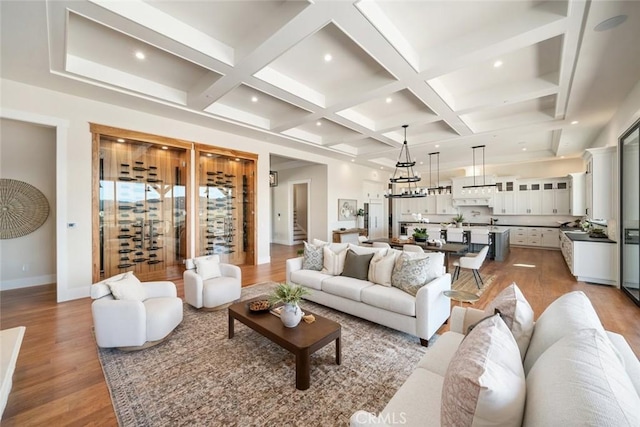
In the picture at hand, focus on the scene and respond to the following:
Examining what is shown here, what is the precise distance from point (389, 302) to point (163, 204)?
4.98m

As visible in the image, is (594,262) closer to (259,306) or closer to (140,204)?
(259,306)

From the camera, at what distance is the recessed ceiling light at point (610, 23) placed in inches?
92.0

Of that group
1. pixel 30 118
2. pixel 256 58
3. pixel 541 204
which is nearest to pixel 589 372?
pixel 256 58

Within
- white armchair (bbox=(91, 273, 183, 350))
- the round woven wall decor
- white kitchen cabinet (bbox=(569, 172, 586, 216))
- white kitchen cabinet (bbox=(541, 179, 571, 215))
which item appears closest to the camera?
white armchair (bbox=(91, 273, 183, 350))

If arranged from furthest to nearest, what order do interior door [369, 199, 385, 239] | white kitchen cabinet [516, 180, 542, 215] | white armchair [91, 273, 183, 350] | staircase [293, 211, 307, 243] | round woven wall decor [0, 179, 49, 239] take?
interior door [369, 199, 385, 239], staircase [293, 211, 307, 243], white kitchen cabinet [516, 180, 542, 215], round woven wall decor [0, 179, 49, 239], white armchair [91, 273, 183, 350]

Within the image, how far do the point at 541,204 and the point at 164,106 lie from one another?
1132cm

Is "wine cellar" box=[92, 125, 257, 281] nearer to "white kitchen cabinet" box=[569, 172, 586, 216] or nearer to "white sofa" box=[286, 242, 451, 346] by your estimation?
"white sofa" box=[286, 242, 451, 346]

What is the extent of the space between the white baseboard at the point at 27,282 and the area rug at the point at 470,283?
752 cm

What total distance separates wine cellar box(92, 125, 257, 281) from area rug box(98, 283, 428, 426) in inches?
113

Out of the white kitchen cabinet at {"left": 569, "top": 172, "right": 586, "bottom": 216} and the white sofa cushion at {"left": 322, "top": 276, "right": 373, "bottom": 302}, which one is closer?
the white sofa cushion at {"left": 322, "top": 276, "right": 373, "bottom": 302}

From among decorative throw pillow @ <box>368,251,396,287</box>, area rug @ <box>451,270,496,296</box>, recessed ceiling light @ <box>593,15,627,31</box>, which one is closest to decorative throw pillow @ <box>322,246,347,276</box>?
decorative throw pillow @ <box>368,251,396,287</box>

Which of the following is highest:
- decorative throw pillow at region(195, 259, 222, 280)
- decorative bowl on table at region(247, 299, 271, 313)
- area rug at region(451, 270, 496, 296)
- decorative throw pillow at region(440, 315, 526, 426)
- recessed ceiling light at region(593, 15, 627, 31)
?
recessed ceiling light at region(593, 15, 627, 31)

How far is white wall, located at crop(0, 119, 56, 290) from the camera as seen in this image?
4574mm

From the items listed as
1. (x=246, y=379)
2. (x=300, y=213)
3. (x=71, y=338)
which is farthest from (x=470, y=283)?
(x=300, y=213)
